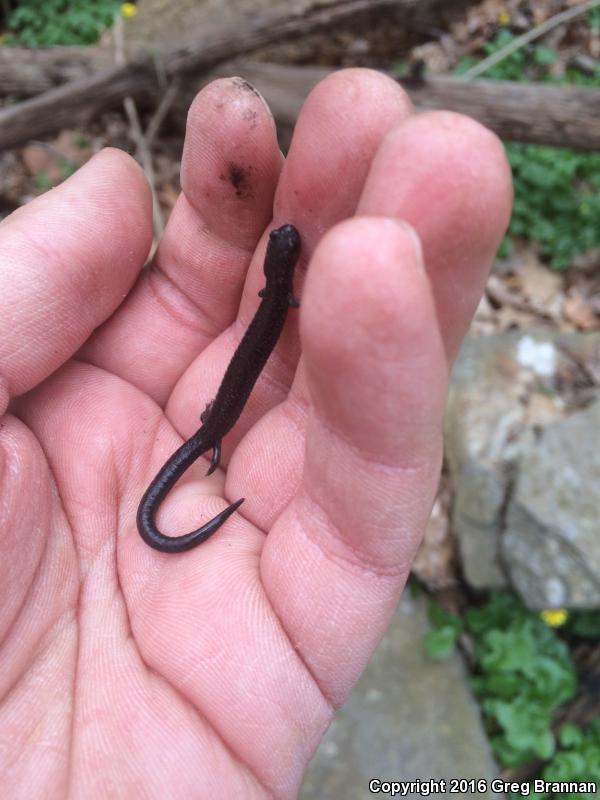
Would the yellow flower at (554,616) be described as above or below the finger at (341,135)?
below

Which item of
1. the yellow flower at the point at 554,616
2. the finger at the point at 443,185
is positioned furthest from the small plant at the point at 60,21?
the yellow flower at the point at 554,616

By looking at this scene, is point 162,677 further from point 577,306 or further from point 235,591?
point 577,306

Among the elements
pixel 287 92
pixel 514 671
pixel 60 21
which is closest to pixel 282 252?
pixel 514 671

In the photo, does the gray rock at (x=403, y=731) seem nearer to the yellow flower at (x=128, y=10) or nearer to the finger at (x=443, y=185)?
the finger at (x=443, y=185)

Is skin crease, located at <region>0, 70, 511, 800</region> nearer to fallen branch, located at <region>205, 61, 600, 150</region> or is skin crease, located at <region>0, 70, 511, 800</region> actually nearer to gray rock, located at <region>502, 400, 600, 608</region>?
gray rock, located at <region>502, 400, 600, 608</region>

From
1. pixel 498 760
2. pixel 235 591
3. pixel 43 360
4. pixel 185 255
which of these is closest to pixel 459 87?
pixel 185 255

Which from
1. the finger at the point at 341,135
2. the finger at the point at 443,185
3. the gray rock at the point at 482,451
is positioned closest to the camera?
the finger at the point at 443,185

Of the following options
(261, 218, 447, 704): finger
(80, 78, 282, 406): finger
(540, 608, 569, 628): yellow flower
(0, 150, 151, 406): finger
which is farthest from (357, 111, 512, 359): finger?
(540, 608, 569, 628): yellow flower
